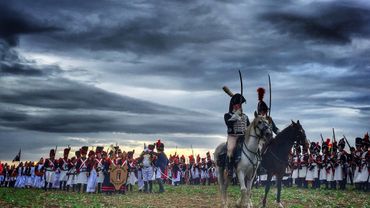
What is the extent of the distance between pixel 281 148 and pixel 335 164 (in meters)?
17.6

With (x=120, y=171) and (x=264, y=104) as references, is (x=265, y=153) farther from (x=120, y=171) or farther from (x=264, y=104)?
(x=120, y=171)

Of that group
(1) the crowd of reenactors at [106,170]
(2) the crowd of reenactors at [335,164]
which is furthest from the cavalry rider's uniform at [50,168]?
(2) the crowd of reenactors at [335,164]

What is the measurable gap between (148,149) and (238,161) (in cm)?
1740

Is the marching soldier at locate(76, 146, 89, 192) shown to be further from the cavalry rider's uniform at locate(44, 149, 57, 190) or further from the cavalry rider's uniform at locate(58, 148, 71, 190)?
the cavalry rider's uniform at locate(44, 149, 57, 190)

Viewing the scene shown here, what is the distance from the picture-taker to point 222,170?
1748cm

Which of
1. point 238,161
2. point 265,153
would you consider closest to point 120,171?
point 265,153

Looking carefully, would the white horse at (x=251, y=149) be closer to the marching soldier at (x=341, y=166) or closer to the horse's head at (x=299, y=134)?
the horse's head at (x=299, y=134)

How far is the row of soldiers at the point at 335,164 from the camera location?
108 ft

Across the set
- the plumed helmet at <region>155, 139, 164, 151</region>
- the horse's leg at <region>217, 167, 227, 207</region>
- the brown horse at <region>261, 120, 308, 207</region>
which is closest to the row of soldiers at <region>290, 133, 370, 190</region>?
the plumed helmet at <region>155, 139, 164, 151</region>

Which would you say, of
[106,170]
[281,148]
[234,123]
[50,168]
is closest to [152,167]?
[106,170]

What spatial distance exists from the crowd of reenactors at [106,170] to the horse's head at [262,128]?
1630cm

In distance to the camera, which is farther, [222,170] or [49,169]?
[49,169]

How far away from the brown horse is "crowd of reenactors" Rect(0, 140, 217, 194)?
13289 mm

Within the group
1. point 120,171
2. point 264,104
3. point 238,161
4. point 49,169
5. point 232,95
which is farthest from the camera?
point 49,169
